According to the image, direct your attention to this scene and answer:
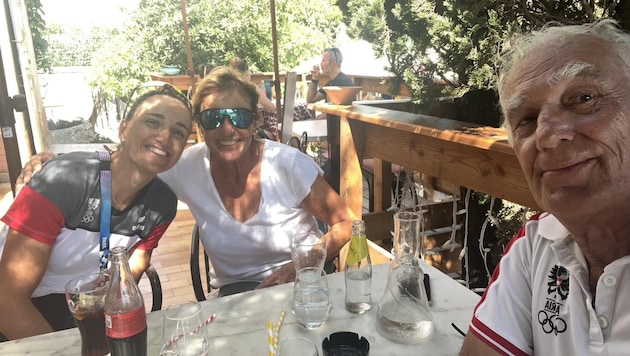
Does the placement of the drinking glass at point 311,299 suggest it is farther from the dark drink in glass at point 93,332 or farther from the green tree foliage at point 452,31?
the green tree foliage at point 452,31

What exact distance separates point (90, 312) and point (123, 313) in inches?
6.7

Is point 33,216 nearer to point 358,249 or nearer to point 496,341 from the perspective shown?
point 358,249

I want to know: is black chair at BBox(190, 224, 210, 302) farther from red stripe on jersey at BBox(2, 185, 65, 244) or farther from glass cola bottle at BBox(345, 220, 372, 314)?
glass cola bottle at BBox(345, 220, 372, 314)

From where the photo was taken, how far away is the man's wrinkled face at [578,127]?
0.84 metres

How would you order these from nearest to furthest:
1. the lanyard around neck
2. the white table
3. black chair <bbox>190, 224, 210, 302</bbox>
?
the white table, the lanyard around neck, black chair <bbox>190, 224, 210, 302</bbox>

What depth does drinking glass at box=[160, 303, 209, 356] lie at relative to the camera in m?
0.96

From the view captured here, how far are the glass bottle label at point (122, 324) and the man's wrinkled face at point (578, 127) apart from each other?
0.85m

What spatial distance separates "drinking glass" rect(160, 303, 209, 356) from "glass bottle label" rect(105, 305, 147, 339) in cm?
6

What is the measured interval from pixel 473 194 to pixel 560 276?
1739mm

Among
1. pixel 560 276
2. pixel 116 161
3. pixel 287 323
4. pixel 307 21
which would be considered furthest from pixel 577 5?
pixel 307 21

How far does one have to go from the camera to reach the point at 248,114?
6.07 ft

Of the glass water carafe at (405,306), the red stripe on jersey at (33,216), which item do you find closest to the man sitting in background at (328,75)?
the red stripe on jersey at (33,216)

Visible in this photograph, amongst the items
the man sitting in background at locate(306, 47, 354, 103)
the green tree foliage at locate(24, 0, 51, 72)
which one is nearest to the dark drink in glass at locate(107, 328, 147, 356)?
the green tree foliage at locate(24, 0, 51, 72)

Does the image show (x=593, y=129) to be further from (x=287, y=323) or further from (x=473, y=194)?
(x=473, y=194)
